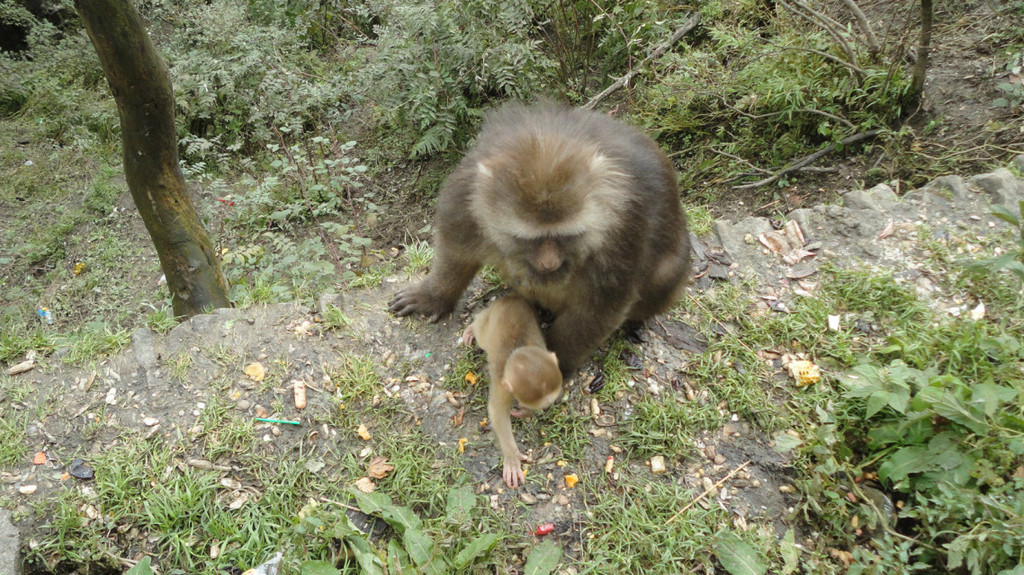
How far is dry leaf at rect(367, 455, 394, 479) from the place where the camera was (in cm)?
294

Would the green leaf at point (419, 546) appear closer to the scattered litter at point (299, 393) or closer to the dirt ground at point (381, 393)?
the dirt ground at point (381, 393)

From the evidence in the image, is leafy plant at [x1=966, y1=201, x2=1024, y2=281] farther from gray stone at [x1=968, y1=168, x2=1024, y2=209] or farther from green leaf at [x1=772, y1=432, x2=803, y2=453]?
gray stone at [x1=968, y1=168, x2=1024, y2=209]

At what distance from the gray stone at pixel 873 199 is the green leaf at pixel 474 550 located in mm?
3578

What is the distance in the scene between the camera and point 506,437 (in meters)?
2.95

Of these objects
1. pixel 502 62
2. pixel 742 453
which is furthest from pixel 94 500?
pixel 502 62

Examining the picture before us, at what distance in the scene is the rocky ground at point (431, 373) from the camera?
9.70 ft

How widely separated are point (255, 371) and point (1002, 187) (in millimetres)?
5089

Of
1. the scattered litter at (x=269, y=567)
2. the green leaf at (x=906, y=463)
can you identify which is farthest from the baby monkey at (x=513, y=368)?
the green leaf at (x=906, y=463)

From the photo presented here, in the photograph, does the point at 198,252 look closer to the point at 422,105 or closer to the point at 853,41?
the point at 422,105

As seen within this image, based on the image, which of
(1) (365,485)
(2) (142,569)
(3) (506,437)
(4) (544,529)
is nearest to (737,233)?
(3) (506,437)

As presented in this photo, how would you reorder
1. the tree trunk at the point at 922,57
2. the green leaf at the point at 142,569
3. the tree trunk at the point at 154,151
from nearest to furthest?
1. the green leaf at the point at 142,569
2. the tree trunk at the point at 154,151
3. the tree trunk at the point at 922,57

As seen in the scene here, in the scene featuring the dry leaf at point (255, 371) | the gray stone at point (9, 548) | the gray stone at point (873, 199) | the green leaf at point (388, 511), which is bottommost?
the green leaf at point (388, 511)

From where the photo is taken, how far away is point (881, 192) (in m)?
4.42

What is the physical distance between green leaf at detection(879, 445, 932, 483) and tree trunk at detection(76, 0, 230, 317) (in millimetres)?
4266
